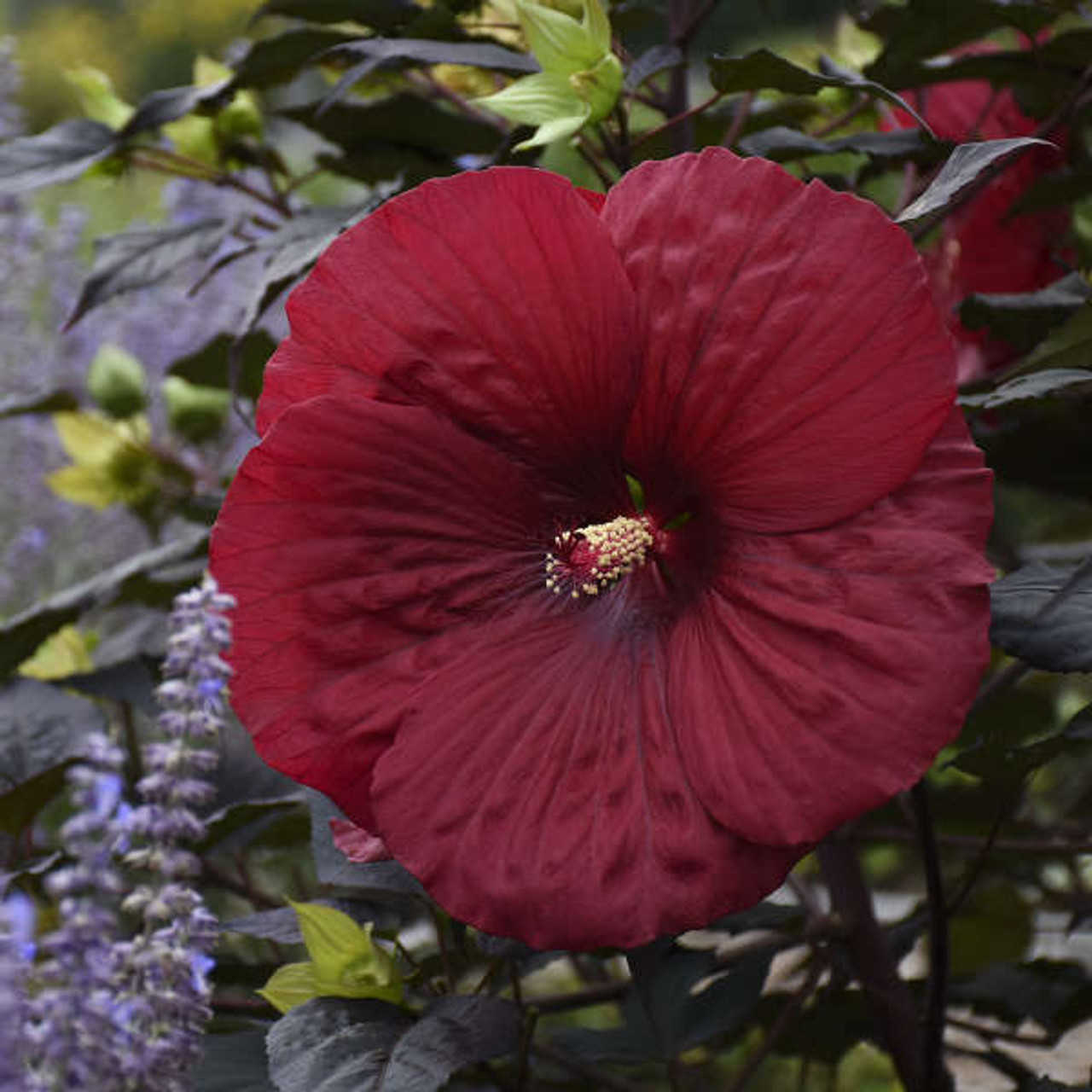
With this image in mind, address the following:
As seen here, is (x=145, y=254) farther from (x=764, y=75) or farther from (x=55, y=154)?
(x=764, y=75)

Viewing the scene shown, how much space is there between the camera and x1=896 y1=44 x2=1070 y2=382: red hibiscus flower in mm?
692

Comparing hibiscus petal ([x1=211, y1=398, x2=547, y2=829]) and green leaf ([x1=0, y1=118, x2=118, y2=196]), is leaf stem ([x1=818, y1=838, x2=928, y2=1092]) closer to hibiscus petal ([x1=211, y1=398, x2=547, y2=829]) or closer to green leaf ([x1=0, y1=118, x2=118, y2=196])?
hibiscus petal ([x1=211, y1=398, x2=547, y2=829])

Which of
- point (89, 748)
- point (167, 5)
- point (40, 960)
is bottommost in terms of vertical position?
point (167, 5)

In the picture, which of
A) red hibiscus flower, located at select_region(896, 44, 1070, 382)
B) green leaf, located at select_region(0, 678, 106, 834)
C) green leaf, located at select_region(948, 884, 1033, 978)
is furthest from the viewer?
green leaf, located at select_region(948, 884, 1033, 978)

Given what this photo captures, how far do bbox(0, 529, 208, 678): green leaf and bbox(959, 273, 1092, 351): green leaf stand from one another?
37 cm

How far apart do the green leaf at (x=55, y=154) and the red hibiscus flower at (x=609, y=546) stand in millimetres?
240

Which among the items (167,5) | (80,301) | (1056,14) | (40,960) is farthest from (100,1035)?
(167,5)

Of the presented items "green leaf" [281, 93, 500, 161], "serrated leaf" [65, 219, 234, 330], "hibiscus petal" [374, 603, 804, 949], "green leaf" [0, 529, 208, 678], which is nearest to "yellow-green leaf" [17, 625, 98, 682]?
"green leaf" [0, 529, 208, 678]

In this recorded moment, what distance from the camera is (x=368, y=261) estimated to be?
42 cm

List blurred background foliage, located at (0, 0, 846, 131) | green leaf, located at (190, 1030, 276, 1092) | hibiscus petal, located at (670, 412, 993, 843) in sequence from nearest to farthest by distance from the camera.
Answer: hibiscus petal, located at (670, 412, 993, 843) → green leaf, located at (190, 1030, 276, 1092) → blurred background foliage, located at (0, 0, 846, 131)

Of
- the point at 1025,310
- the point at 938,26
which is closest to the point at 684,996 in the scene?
the point at 1025,310

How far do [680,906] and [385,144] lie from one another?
0.44 metres

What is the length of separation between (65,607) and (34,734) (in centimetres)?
6

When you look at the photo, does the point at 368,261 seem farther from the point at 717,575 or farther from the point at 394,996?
the point at 394,996
